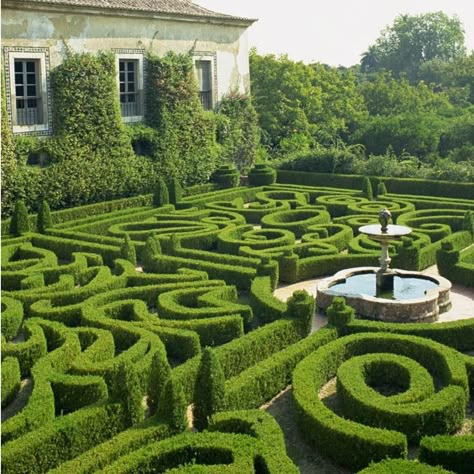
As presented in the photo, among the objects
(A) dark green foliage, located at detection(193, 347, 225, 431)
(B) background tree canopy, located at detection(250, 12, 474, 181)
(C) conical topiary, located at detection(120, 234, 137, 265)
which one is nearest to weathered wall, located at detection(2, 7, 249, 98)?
(B) background tree canopy, located at detection(250, 12, 474, 181)

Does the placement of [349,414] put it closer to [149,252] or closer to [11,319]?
[11,319]

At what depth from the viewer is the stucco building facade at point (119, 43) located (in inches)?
1018

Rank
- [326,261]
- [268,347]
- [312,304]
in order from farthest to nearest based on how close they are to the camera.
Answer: [326,261]
[312,304]
[268,347]

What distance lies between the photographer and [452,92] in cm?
6222

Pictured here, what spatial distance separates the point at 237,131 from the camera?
117ft

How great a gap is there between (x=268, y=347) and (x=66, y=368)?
337cm

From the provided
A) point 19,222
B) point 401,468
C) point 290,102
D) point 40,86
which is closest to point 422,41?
point 290,102

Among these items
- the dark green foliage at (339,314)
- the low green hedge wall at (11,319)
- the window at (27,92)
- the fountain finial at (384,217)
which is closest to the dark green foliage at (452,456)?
the dark green foliage at (339,314)

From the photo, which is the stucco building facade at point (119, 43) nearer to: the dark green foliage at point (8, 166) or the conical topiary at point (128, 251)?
the dark green foliage at point (8, 166)

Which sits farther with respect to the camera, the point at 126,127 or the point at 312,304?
the point at 126,127

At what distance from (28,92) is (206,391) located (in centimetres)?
1929

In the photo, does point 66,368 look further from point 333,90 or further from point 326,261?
point 333,90

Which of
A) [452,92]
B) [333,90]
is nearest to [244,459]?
[333,90]

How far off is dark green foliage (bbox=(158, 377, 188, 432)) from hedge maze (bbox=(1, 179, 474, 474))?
16 millimetres
